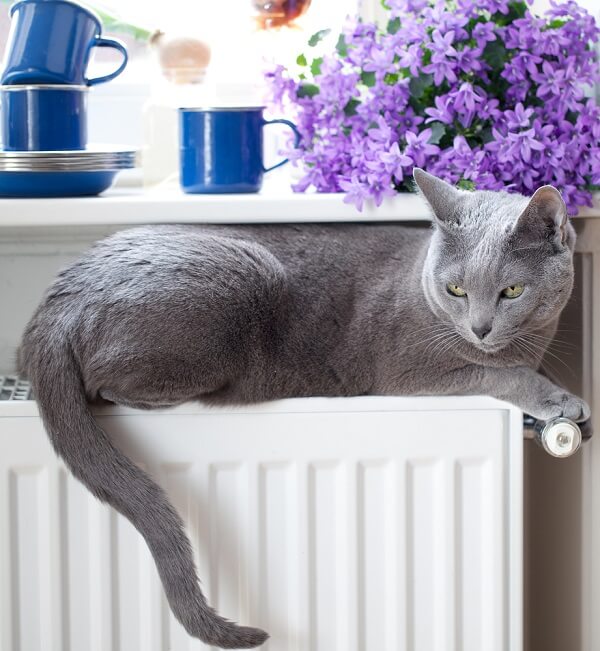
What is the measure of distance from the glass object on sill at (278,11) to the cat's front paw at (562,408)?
0.76m

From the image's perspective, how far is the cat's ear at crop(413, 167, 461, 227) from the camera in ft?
3.68

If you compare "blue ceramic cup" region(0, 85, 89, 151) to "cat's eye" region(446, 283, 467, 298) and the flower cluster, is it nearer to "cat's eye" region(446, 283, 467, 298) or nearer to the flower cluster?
the flower cluster

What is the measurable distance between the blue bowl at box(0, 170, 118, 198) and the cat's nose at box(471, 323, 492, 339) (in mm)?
539

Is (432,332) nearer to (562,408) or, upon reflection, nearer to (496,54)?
(562,408)

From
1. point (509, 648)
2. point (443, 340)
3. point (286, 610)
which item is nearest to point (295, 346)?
point (443, 340)

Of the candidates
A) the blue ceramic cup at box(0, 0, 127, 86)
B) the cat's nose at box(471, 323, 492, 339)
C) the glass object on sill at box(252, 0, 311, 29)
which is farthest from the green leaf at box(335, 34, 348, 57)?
the cat's nose at box(471, 323, 492, 339)

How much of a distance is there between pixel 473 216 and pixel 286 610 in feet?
1.75

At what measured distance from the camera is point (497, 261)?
43.7 inches

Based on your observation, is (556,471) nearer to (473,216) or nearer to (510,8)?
(473,216)

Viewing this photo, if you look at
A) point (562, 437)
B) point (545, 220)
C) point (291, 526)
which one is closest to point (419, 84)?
point (545, 220)

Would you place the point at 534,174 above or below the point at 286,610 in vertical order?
above

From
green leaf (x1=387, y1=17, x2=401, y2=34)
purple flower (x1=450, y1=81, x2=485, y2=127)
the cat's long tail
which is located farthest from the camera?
green leaf (x1=387, y1=17, x2=401, y2=34)

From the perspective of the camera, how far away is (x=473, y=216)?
114 cm

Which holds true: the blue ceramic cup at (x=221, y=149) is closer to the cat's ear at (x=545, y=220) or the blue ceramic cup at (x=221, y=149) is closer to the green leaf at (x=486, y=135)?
the green leaf at (x=486, y=135)
